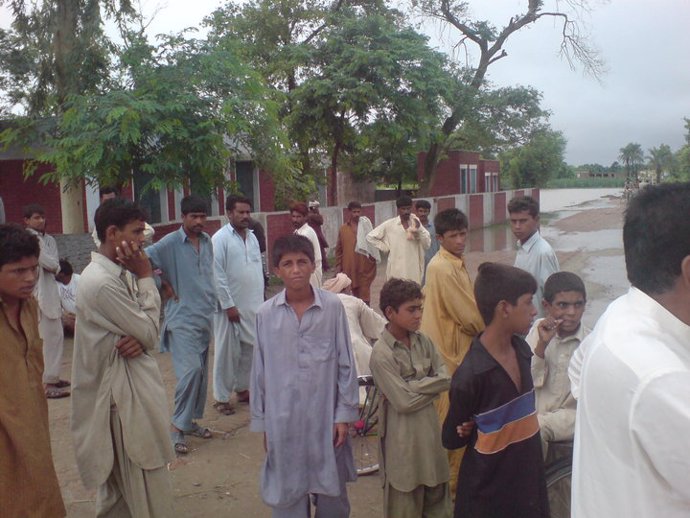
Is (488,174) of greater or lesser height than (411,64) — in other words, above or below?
below

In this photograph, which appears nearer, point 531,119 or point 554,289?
point 554,289

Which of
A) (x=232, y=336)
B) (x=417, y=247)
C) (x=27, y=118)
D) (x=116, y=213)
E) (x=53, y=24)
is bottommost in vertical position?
(x=232, y=336)

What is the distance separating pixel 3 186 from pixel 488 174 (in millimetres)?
29428

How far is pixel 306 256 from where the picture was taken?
3.58 m

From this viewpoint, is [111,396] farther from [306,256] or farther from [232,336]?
[232,336]

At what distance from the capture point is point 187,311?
16.8 feet

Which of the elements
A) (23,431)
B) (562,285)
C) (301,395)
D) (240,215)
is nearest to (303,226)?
(240,215)

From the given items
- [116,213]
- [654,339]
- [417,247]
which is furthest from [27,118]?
[654,339]

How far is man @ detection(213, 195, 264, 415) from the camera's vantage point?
19.1ft

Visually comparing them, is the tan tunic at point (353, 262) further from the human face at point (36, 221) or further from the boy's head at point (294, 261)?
the boy's head at point (294, 261)

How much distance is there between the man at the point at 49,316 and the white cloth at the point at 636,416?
5922mm

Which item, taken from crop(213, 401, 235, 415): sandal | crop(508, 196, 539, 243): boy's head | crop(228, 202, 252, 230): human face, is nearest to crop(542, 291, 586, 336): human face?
crop(508, 196, 539, 243): boy's head

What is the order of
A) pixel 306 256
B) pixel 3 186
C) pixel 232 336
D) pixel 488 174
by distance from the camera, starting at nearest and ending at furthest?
pixel 306 256 → pixel 232 336 → pixel 3 186 → pixel 488 174

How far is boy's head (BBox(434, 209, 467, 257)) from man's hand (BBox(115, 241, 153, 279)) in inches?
74.4
